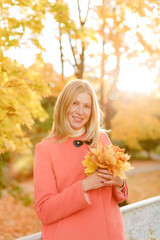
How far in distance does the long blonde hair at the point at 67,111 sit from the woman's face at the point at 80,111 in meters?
0.03

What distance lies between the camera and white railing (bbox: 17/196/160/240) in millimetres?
2988

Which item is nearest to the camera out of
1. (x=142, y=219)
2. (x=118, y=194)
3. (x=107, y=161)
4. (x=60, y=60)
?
(x=107, y=161)

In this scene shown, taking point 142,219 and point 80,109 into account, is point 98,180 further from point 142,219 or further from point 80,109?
point 142,219

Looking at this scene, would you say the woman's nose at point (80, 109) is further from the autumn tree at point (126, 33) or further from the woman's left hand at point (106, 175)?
the autumn tree at point (126, 33)

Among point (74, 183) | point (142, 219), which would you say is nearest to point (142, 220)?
point (142, 219)

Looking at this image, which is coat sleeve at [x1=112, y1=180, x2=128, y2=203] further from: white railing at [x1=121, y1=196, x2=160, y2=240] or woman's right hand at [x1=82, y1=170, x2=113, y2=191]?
white railing at [x1=121, y1=196, x2=160, y2=240]

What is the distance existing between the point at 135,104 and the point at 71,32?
8.77 metres

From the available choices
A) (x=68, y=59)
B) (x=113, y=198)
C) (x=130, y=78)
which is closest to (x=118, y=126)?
(x=130, y=78)

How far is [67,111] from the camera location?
187 cm

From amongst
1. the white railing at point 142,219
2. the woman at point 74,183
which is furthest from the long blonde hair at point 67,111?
the white railing at point 142,219

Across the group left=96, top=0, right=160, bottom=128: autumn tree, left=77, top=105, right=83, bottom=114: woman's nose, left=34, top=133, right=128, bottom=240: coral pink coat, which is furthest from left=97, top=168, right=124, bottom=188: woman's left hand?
left=96, top=0, right=160, bottom=128: autumn tree

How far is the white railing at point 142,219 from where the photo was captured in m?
2.99

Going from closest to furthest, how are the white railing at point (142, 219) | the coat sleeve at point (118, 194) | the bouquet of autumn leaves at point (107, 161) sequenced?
the bouquet of autumn leaves at point (107, 161) → the coat sleeve at point (118, 194) → the white railing at point (142, 219)

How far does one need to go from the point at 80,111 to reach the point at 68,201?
0.63 metres
